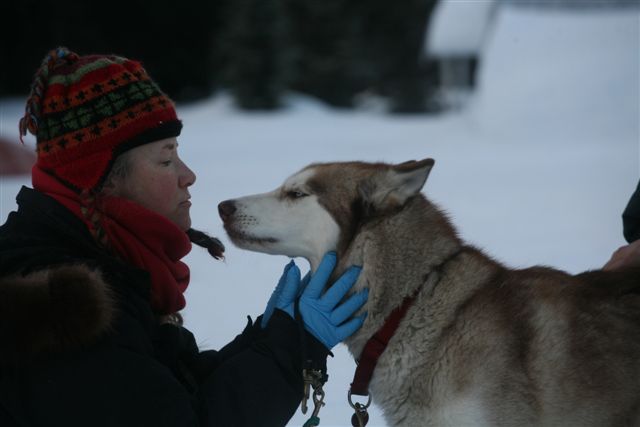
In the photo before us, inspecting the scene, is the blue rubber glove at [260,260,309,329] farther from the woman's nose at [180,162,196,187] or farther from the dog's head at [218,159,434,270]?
the woman's nose at [180,162,196,187]

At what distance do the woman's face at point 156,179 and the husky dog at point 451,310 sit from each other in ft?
0.93

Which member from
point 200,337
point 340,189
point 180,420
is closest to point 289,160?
point 200,337

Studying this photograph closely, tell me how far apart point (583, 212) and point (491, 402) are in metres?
5.18

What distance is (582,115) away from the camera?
45.3 ft

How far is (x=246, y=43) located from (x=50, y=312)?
74.8ft

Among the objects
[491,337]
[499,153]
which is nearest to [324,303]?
[491,337]

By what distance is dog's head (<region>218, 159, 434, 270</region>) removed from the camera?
2.12m

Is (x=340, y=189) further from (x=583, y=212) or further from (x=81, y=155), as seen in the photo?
(x=583, y=212)

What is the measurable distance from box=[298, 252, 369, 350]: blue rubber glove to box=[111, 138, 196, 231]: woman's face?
1.56 ft

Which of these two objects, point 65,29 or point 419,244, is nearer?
point 419,244

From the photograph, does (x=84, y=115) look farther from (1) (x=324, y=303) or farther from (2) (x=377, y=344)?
(2) (x=377, y=344)

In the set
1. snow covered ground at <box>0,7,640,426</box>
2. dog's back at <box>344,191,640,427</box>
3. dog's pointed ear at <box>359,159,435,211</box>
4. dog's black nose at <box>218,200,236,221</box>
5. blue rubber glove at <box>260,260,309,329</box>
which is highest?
snow covered ground at <box>0,7,640,426</box>

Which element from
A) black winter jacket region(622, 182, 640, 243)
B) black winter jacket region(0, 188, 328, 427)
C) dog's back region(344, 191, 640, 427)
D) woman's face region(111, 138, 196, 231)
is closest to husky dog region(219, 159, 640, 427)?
dog's back region(344, 191, 640, 427)

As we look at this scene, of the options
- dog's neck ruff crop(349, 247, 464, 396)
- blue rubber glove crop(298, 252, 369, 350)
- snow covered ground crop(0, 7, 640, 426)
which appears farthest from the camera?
snow covered ground crop(0, 7, 640, 426)
